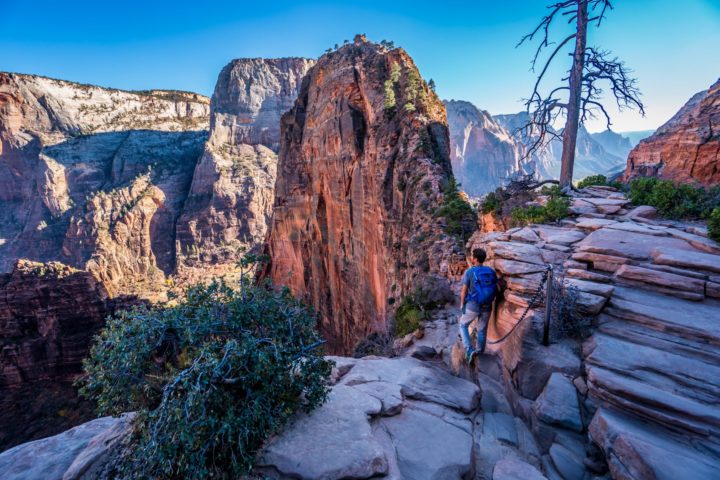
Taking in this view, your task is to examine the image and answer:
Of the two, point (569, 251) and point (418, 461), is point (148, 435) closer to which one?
point (418, 461)

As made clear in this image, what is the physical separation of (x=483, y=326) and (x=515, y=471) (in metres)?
2.56

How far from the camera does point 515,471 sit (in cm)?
346

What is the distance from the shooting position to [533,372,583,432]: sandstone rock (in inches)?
150

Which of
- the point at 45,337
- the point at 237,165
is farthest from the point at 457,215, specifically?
the point at 237,165

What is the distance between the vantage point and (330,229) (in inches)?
980

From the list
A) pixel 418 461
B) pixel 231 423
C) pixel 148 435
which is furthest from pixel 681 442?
pixel 148 435

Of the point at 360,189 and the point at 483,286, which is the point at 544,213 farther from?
the point at 360,189

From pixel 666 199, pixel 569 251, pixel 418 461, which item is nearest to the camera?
pixel 418 461

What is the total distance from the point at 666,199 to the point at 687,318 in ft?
16.4

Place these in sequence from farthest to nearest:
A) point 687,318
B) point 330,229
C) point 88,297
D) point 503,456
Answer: point 88,297 → point 330,229 → point 687,318 → point 503,456

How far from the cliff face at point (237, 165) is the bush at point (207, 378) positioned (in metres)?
64.2

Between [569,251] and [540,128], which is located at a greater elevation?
[540,128]

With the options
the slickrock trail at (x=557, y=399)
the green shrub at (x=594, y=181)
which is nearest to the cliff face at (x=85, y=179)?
the slickrock trail at (x=557, y=399)

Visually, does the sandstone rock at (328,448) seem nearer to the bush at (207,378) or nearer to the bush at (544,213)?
the bush at (207,378)
